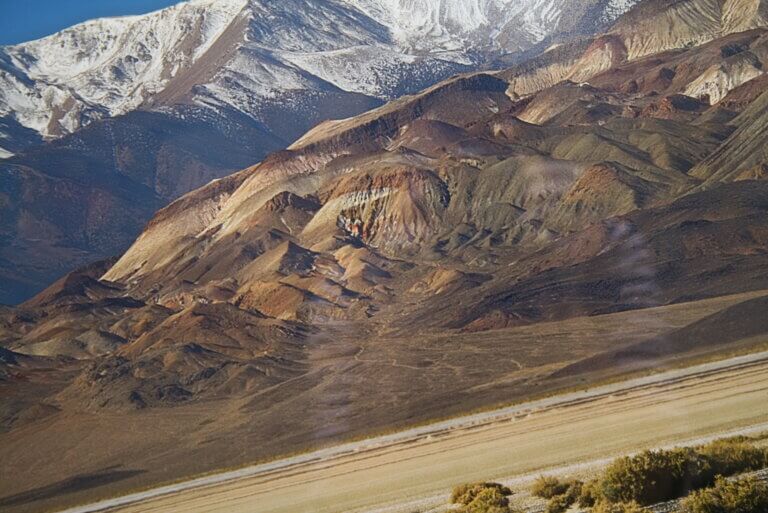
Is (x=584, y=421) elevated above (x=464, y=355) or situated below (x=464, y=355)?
below

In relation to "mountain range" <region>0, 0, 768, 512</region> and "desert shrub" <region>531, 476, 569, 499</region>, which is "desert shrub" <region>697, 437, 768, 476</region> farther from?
"mountain range" <region>0, 0, 768, 512</region>

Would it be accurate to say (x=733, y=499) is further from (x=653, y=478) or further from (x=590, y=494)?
(x=590, y=494)

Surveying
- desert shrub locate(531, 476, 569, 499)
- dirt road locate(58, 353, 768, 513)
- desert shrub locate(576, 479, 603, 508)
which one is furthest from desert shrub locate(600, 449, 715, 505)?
dirt road locate(58, 353, 768, 513)

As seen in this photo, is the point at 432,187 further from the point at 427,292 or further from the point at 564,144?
the point at 427,292

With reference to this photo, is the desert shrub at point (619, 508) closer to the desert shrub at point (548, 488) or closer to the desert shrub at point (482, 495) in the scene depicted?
the desert shrub at point (482, 495)

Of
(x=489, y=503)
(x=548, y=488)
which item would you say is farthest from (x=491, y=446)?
(x=489, y=503)

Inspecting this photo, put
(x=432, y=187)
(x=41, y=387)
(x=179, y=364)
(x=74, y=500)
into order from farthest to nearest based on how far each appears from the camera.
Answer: (x=432, y=187) < (x=41, y=387) < (x=179, y=364) < (x=74, y=500)

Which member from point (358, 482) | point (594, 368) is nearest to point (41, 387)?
point (594, 368)
